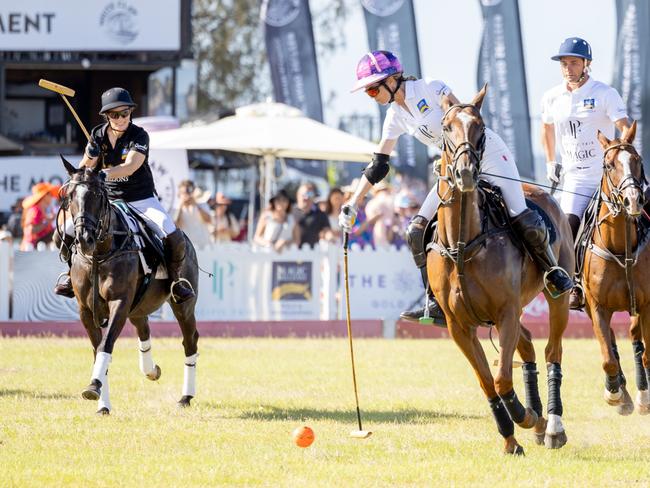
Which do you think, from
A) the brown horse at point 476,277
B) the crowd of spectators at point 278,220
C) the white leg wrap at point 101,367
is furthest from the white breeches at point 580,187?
the crowd of spectators at point 278,220

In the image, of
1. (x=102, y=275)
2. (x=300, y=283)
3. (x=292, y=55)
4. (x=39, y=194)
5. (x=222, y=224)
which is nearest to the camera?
(x=102, y=275)

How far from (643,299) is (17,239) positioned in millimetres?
12549

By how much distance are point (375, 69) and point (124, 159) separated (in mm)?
2681

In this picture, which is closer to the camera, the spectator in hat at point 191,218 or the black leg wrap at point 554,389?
the black leg wrap at point 554,389

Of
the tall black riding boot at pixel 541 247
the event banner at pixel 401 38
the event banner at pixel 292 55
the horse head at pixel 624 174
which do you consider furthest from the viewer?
the event banner at pixel 292 55

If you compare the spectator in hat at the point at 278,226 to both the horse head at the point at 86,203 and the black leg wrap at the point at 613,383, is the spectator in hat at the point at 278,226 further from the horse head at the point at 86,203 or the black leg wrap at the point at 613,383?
the black leg wrap at the point at 613,383

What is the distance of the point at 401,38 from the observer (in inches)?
1019

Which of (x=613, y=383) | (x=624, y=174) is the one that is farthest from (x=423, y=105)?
(x=613, y=383)

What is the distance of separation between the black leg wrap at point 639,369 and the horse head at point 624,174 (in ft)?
5.00

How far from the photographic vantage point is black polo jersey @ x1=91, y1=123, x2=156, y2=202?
418 inches

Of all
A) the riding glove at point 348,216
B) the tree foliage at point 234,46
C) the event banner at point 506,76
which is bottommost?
the riding glove at point 348,216

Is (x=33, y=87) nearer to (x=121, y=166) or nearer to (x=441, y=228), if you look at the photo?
(x=121, y=166)

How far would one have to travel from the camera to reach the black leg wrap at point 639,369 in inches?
427

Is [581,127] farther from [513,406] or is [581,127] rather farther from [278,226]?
[278,226]
